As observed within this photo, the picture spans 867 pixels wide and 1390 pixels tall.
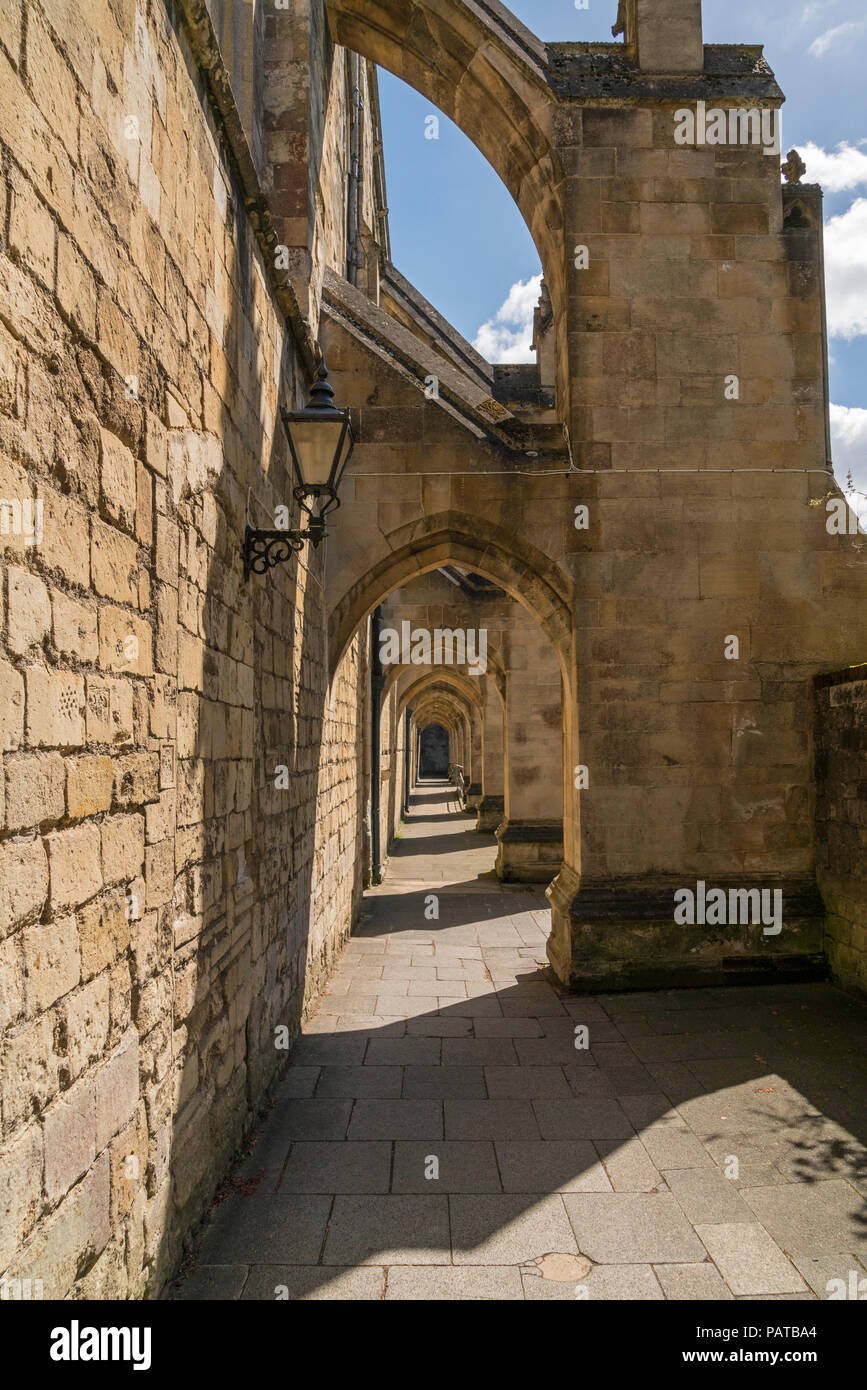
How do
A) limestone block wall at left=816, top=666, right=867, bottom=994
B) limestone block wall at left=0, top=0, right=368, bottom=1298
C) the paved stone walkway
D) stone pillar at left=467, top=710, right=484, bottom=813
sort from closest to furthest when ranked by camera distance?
limestone block wall at left=0, top=0, right=368, bottom=1298 → the paved stone walkway → limestone block wall at left=816, top=666, right=867, bottom=994 → stone pillar at left=467, top=710, right=484, bottom=813

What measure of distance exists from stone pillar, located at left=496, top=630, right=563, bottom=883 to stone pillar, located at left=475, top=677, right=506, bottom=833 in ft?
14.5

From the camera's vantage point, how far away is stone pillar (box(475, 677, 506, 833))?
1630 centimetres

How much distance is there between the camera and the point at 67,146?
1.77 m

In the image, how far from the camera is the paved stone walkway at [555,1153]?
2.69 m

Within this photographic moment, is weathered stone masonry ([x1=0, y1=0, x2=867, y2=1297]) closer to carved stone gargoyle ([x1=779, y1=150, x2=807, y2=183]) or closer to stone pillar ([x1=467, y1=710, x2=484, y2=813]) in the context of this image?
carved stone gargoyle ([x1=779, y1=150, x2=807, y2=183])

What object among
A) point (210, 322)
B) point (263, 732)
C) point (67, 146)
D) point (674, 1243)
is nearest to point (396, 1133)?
point (674, 1243)

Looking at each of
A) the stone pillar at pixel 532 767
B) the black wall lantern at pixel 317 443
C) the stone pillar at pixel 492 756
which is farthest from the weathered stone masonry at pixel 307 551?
the stone pillar at pixel 492 756

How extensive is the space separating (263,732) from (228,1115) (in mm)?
1631

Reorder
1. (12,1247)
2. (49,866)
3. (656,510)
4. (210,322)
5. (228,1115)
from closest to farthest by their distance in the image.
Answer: (12,1247) → (49,866) → (210,322) → (228,1115) → (656,510)

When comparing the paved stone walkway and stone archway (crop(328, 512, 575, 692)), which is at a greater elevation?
stone archway (crop(328, 512, 575, 692))

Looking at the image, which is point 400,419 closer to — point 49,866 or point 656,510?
point 656,510

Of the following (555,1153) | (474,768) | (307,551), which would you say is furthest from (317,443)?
(474,768)

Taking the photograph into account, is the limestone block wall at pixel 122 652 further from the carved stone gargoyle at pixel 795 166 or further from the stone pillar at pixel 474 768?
the stone pillar at pixel 474 768

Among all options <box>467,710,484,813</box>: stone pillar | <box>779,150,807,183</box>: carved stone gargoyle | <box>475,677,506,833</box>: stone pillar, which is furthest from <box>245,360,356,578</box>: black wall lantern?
<box>467,710,484,813</box>: stone pillar
